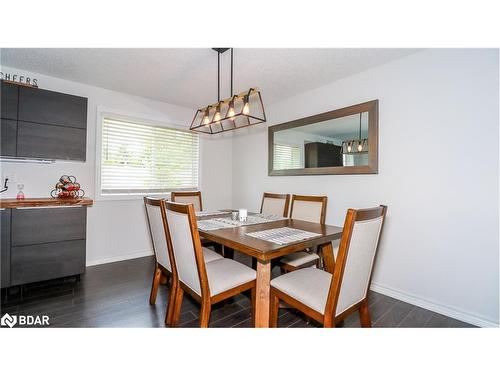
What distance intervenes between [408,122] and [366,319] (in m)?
1.81

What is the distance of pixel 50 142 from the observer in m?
2.51

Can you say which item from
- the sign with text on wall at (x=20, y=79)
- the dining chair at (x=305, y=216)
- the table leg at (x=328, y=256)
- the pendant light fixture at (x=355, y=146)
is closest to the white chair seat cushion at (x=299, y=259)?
the dining chair at (x=305, y=216)

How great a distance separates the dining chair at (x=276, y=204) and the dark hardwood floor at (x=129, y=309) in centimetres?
107

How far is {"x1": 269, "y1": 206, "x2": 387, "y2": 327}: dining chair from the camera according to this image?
1155 millimetres

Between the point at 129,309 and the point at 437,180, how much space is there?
291 cm

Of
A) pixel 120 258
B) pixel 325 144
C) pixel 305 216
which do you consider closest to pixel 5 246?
pixel 120 258

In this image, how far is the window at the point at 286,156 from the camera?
320 cm

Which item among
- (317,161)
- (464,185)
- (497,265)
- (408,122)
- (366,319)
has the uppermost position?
(408,122)

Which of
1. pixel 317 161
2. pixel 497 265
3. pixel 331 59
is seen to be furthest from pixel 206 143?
pixel 497 265

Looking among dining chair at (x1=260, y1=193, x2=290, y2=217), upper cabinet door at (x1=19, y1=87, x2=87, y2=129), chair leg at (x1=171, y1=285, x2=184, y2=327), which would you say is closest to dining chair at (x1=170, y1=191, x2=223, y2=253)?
dining chair at (x1=260, y1=193, x2=290, y2=217)

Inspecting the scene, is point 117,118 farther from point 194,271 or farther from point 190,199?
point 194,271

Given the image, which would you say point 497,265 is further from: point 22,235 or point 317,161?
point 22,235

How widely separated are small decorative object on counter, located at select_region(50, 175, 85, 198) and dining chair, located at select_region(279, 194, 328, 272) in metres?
2.54

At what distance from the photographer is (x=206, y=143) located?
409 cm
